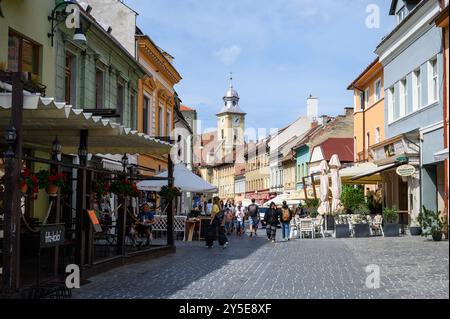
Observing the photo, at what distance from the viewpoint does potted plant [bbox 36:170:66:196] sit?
1076 cm

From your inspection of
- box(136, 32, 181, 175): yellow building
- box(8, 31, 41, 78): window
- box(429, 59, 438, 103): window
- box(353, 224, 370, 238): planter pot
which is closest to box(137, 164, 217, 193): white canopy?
box(136, 32, 181, 175): yellow building

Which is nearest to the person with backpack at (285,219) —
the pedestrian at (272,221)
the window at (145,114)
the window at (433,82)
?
the pedestrian at (272,221)

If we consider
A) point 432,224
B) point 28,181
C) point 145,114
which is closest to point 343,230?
point 432,224

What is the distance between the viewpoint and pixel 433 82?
2400 cm

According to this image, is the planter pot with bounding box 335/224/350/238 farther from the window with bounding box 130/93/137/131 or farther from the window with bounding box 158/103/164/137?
the window with bounding box 158/103/164/137

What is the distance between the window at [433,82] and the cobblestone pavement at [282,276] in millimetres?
7240

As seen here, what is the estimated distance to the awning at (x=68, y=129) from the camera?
982cm

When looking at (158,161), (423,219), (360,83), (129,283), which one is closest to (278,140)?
(360,83)

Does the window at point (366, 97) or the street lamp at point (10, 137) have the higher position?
the window at point (366, 97)

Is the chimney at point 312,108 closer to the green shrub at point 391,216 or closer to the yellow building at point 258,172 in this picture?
the yellow building at point 258,172

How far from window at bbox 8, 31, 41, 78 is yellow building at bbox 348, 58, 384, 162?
2073 cm
